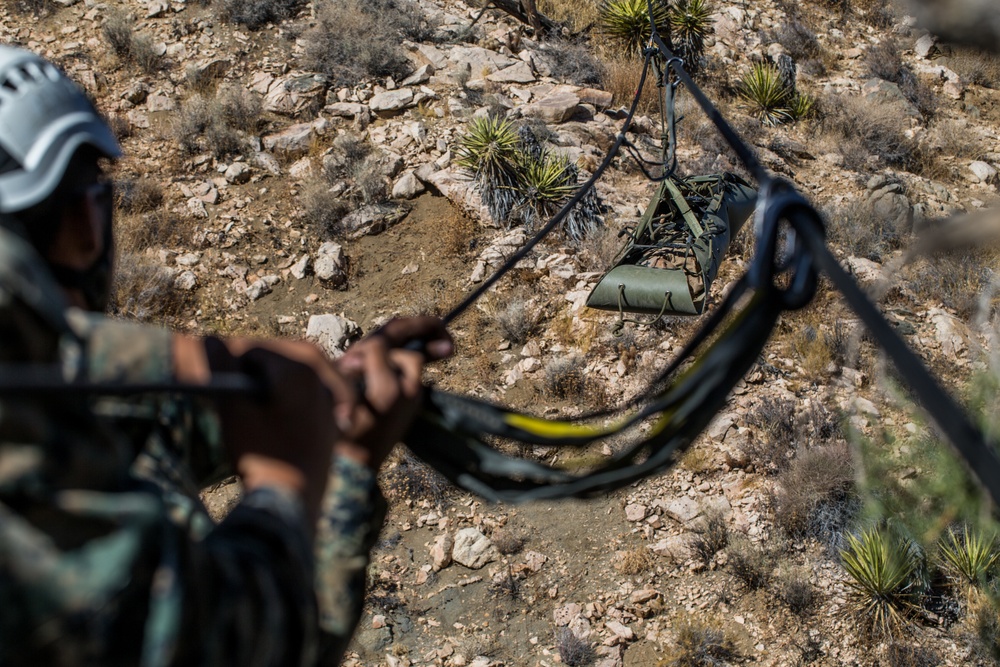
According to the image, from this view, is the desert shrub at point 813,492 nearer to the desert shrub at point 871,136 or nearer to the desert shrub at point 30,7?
the desert shrub at point 871,136

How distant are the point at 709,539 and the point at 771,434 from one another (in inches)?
36.7

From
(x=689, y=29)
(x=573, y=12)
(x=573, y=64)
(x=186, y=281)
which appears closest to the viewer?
(x=186, y=281)

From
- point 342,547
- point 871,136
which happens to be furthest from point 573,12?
point 342,547

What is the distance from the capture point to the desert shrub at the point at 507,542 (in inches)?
179

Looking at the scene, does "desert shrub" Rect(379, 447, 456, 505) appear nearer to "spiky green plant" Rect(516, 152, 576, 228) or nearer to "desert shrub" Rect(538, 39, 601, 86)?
"spiky green plant" Rect(516, 152, 576, 228)

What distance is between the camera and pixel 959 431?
770 mm

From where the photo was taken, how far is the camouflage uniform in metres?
0.67

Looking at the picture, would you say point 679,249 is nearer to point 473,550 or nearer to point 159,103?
point 473,550

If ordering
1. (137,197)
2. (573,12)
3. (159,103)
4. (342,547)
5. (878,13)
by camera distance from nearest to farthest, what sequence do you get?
(342,547) → (137,197) → (159,103) → (573,12) → (878,13)

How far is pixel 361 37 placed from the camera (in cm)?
827

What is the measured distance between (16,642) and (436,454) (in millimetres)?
843

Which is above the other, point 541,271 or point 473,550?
point 541,271

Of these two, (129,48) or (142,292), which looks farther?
(129,48)

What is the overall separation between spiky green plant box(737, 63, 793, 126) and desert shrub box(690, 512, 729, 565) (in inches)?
231
